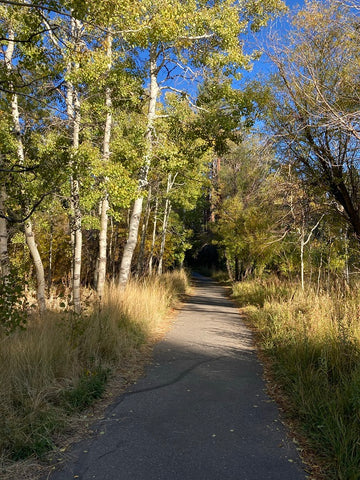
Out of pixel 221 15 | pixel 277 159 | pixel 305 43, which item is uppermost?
pixel 221 15

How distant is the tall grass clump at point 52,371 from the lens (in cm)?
323

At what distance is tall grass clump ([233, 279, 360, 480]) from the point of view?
3.08 meters

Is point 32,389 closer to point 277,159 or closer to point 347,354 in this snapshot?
point 347,354

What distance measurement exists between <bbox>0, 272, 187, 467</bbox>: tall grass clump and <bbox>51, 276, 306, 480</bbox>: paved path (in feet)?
1.29

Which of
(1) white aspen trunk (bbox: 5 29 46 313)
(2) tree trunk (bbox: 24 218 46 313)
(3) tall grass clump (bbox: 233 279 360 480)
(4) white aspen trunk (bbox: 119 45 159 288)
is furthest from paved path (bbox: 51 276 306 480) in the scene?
(1) white aspen trunk (bbox: 5 29 46 313)

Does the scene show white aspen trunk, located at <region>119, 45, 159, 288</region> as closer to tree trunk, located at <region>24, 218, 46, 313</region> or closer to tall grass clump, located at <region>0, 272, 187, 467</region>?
tree trunk, located at <region>24, 218, 46, 313</region>

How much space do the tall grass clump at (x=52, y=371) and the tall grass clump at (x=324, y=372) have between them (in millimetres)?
2458

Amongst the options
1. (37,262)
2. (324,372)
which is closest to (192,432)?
(324,372)

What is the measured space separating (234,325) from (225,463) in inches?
265

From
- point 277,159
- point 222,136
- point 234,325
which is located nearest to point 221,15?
point 222,136

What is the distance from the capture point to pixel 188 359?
20.7 feet

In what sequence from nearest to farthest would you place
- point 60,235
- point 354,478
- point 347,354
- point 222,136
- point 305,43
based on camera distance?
point 354,478
point 347,354
point 305,43
point 222,136
point 60,235

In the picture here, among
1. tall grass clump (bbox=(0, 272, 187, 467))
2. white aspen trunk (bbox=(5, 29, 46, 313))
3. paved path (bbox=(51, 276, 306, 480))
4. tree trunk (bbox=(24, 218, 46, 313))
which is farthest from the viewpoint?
tree trunk (bbox=(24, 218, 46, 313))

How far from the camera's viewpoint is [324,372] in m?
4.31
